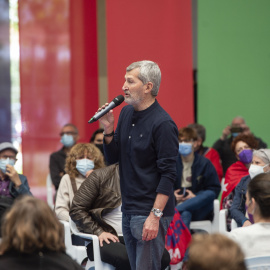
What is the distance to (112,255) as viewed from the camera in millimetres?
3953

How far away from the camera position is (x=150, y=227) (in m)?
2.86

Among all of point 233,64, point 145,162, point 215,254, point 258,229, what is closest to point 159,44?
point 233,64

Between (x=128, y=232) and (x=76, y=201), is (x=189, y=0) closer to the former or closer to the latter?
(x=76, y=201)

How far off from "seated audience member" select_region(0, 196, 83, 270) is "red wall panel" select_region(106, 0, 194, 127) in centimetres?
405

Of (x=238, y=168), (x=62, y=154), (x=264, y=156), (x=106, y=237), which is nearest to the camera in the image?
(x=106, y=237)

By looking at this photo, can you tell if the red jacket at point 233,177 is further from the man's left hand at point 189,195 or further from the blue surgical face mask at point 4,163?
the blue surgical face mask at point 4,163

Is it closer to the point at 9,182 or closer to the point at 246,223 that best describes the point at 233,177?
the point at 246,223

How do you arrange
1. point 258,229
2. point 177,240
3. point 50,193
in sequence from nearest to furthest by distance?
point 258,229
point 177,240
point 50,193

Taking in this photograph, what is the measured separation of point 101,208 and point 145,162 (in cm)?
134

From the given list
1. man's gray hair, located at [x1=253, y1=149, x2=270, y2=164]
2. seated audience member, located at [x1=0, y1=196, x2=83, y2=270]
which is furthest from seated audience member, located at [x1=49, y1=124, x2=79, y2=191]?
seated audience member, located at [x1=0, y1=196, x2=83, y2=270]

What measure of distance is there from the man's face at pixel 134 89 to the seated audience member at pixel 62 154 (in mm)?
3087

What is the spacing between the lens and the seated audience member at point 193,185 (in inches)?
204

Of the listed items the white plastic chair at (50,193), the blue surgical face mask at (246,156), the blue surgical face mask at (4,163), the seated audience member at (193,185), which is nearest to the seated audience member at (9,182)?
the blue surgical face mask at (4,163)

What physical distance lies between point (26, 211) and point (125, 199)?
3.25 ft
